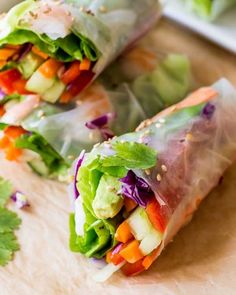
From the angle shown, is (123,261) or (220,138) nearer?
(123,261)

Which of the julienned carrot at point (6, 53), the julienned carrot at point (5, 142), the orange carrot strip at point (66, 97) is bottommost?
the orange carrot strip at point (66, 97)

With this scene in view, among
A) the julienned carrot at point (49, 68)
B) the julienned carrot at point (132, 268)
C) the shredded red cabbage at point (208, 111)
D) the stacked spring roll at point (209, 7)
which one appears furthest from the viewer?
the stacked spring roll at point (209, 7)

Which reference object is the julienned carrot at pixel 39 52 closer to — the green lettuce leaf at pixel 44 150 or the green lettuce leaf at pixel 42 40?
Answer: the green lettuce leaf at pixel 42 40

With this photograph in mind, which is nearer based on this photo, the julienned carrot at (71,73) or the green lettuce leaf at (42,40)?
the green lettuce leaf at (42,40)

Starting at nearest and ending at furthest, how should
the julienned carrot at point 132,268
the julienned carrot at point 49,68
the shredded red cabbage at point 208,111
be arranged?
the julienned carrot at point 132,268, the shredded red cabbage at point 208,111, the julienned carrot at point 49,68

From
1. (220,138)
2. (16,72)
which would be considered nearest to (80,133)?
(16,72)

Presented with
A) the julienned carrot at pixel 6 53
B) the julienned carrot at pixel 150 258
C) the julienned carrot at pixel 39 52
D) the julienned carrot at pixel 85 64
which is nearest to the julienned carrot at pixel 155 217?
the julienned carrot at pixel 150 258

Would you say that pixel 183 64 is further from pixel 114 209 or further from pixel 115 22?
pixel 114 209
